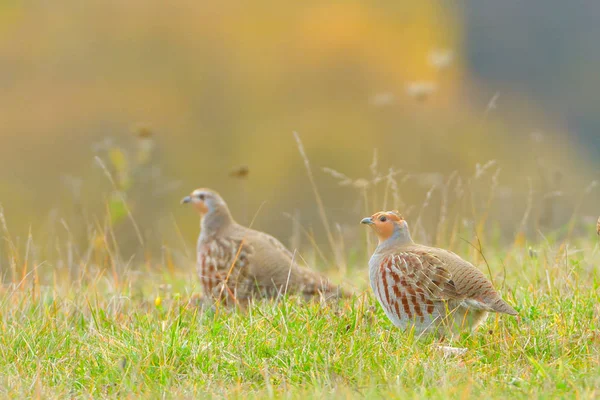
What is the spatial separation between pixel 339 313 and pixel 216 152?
1975 centimetres

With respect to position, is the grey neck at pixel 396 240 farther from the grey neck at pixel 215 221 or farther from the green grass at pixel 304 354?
the grey neck at pixel 215 221

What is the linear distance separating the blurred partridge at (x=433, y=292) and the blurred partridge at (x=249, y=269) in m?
0.90

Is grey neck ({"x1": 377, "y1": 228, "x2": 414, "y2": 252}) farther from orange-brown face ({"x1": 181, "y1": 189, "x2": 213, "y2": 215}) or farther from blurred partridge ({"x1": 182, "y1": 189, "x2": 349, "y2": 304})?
orange-brown face ({"x1": 181, "y1": 189, "x2": 213, "y2": 215})

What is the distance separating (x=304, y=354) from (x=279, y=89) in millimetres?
26954

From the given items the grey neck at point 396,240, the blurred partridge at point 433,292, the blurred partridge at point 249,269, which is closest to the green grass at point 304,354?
the blurred partridge at point 433,292

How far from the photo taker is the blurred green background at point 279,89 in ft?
66.8

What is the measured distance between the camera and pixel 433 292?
409cm

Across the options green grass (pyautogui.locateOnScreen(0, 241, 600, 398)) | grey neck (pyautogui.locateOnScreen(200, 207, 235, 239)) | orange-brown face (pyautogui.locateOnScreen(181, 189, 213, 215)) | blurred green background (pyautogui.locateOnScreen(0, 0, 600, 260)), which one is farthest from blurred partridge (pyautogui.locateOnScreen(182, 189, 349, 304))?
blurred green background (pyautogui.locateOnScreen(0, 0, 600, 260))

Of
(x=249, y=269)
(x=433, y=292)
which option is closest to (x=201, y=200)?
(x=249, y=269)

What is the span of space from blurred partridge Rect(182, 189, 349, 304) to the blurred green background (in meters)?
10.1

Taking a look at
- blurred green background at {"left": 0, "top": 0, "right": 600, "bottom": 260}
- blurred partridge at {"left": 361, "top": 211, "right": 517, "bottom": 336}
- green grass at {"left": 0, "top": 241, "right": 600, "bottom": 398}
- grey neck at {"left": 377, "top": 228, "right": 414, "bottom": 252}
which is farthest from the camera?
blurred green background at {"left": 0, "top": 0, "right": 600, "bottom": 260}

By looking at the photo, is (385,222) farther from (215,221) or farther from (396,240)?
(215,221)

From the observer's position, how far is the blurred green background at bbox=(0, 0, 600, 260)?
2038cm

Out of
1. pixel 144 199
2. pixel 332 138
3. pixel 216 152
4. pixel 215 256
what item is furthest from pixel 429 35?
pixel 215 256
